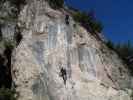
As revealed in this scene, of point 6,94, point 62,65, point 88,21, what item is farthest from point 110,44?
point 6,94

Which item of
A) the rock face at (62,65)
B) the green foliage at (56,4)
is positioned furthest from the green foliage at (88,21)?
the green foliage at (56,4)

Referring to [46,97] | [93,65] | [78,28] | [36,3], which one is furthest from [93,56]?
[36,3]

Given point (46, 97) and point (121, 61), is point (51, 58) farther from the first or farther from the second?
point (121, 61)

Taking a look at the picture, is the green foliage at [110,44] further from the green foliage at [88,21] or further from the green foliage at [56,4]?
the green foliage at [56,4]

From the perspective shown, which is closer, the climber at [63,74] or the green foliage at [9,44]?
the climber at [63,74]

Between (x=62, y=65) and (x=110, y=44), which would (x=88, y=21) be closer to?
(x=110, y=44)

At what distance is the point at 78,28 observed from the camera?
26.2 m

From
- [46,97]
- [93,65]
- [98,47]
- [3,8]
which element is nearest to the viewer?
[46,97]

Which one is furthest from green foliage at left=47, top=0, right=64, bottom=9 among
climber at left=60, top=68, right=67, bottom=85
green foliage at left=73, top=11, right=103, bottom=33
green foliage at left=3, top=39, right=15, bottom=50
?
climber at left=60, top=68, right=67, bottom=85

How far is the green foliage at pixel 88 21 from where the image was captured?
27280 millimetres

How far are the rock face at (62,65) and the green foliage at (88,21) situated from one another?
1.04 m

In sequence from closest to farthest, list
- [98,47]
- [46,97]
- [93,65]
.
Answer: [46,97] < [93,65] < [98,47]

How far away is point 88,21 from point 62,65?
20.2 ft

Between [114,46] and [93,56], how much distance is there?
5.75m
